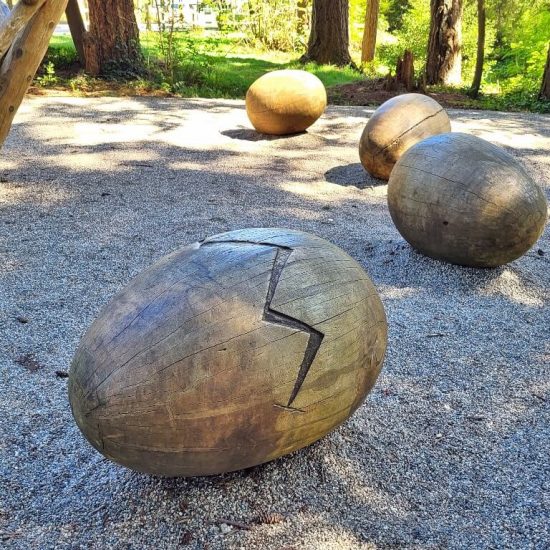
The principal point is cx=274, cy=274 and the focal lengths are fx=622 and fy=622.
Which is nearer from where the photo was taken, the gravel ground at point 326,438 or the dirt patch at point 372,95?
the gravel ground at point 326,438

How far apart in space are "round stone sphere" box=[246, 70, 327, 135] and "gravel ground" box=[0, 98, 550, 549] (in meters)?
1.10

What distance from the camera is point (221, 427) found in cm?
195

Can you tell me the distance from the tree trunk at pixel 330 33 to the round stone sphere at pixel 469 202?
12.2 meters

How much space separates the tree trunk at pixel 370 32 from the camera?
1867 cm

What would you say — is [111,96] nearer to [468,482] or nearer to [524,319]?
[524,319]

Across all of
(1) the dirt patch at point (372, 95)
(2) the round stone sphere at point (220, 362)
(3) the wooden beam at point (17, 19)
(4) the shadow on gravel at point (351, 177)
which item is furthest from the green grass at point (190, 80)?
(2) the round stone sphere at point (220, 362)

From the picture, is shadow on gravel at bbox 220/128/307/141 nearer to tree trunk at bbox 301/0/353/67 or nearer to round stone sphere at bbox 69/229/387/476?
round stone sphere at bbox 69/229/387/476

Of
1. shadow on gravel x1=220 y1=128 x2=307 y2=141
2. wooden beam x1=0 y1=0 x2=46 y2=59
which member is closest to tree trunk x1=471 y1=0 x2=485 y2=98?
shadow on gravel x1=220 y1=128 x2=307 y2=141

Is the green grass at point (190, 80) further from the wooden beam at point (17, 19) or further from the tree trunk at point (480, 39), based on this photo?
the wooden beam at point (17, 19)

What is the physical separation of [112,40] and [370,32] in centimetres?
1000

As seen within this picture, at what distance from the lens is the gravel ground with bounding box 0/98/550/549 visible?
2.19 metres

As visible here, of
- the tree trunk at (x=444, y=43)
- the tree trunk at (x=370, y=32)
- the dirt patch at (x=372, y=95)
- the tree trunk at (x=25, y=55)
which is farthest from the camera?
the tree trunk at (x=370, y=32)

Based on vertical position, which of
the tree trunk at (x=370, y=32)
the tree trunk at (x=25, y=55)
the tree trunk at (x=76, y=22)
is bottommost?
the tree trunk at (x=370, y=32)

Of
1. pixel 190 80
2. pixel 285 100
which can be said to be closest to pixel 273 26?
pixel 190 80
